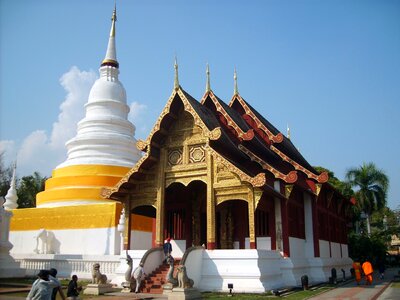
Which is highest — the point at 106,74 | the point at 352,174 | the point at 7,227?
the point at 106,74

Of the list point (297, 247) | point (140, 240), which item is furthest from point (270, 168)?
point (140, 240)

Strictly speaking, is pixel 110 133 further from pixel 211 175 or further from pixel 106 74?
pixel 211 175

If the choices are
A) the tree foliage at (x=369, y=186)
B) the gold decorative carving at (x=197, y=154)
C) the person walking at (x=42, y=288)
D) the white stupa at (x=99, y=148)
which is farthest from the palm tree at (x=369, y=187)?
the person walking at (x=42, y=288)

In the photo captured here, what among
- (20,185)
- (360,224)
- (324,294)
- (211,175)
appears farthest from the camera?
(360,224)

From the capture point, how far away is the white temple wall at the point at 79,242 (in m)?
21.7

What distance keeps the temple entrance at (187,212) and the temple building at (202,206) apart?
4 cm

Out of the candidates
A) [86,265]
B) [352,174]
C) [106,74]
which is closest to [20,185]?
[106,74]

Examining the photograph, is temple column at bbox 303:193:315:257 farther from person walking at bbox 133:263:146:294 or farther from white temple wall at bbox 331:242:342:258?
person walking at bbox 133:263:146:294

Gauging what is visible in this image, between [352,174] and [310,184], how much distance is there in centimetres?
2495

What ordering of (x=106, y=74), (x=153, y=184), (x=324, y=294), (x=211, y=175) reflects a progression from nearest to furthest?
Result: (x=324, y=294) < (x=211, y=175) < (x=153, y=184) < (x=106, y=74)

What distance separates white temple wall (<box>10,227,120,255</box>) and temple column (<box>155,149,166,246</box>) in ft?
23.1

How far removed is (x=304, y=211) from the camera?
19.1 m

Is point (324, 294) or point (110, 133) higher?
point (110, 133)

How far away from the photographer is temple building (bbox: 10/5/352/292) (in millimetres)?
14172
